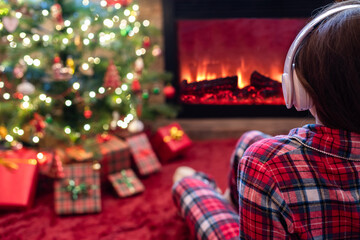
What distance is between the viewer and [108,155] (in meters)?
1.97

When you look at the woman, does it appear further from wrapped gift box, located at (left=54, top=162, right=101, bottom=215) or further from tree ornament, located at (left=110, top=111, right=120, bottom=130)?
tree ornament, located at (left=110, top=111, right=120, bottom=130)

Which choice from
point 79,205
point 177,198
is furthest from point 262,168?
point 79,205

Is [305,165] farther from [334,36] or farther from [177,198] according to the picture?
[177,198]

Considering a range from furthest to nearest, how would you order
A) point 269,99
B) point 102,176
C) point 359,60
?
1. point 102,176
2. point 269,99
3. point 359,60

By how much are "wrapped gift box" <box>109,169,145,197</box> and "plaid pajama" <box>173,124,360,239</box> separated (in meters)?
1.30

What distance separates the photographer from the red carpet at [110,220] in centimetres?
158

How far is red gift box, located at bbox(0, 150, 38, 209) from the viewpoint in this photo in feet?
5.67

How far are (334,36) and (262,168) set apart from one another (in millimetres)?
242

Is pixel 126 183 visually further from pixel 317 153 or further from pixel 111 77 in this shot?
pixel 317 153

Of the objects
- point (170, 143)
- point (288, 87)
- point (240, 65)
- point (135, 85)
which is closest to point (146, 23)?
point (135, 85)

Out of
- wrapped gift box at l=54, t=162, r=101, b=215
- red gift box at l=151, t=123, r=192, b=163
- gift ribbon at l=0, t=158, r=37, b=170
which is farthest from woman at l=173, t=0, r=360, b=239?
red gift box at l=151, t=123, r=192, b=163

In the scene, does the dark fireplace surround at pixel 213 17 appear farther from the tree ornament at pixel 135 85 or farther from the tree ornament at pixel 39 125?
the tree ornament at pixel 39 125

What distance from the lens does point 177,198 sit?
1419 mm

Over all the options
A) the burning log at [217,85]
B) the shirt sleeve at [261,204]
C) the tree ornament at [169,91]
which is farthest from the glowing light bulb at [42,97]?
the shirt sleeve at [261,204]
